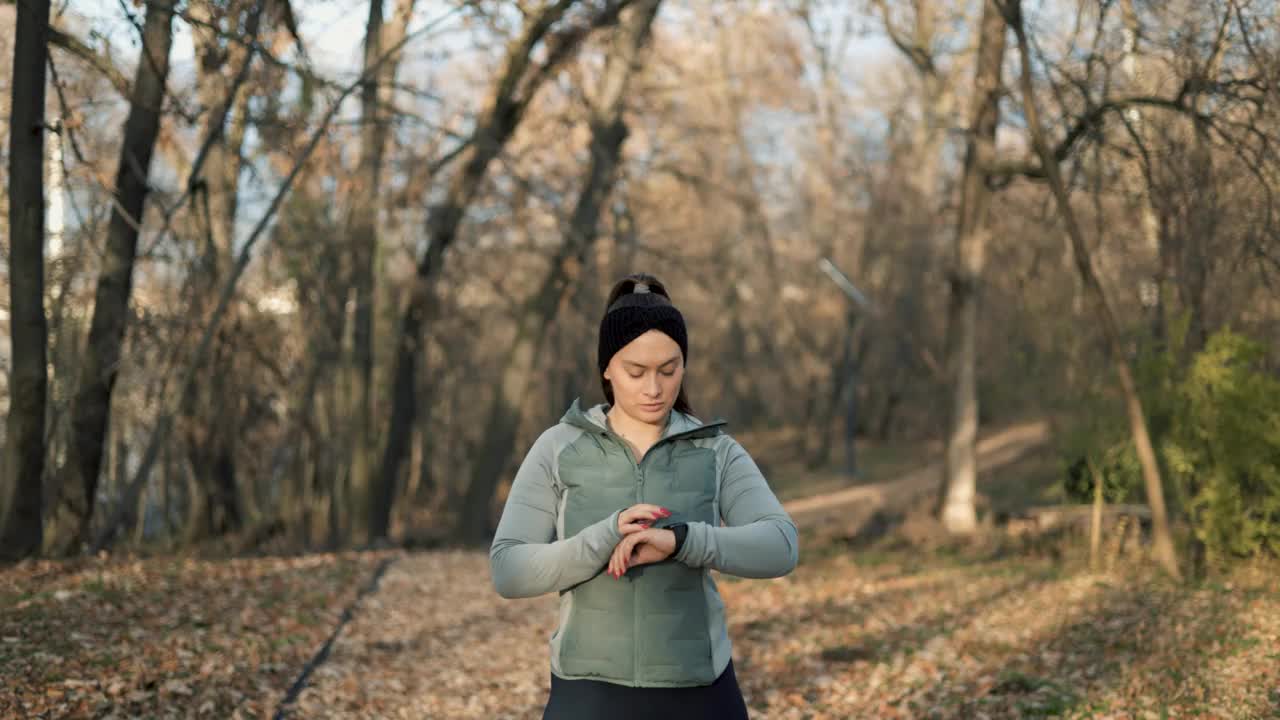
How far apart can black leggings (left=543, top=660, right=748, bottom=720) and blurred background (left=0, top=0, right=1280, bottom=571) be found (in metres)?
6.83

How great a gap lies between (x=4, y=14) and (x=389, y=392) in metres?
7.81

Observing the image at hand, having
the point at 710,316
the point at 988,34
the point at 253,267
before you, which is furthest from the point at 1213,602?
the point at 710,316

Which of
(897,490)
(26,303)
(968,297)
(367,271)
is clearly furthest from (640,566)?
(897,490)

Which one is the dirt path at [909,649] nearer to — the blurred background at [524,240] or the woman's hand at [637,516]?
the blurred background at [524,240]

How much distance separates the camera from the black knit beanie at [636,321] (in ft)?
11.4

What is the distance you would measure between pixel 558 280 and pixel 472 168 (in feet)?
9.04

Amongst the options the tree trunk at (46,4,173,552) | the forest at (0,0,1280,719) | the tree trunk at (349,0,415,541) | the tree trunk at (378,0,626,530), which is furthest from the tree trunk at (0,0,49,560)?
the tree trunk at (378,0,626,530)

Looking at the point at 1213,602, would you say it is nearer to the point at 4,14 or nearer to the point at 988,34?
the point at 988,34

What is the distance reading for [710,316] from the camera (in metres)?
43.2

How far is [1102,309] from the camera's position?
11.6 meters

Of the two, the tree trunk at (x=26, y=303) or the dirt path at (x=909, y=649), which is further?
the tree trunk at (x=26, y=303)

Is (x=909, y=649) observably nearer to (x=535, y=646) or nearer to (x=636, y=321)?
(x=535, y=646)

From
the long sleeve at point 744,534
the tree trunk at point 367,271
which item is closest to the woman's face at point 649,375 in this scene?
the long sleeve at point 744,534

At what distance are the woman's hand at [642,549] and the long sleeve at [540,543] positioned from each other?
0.04m
